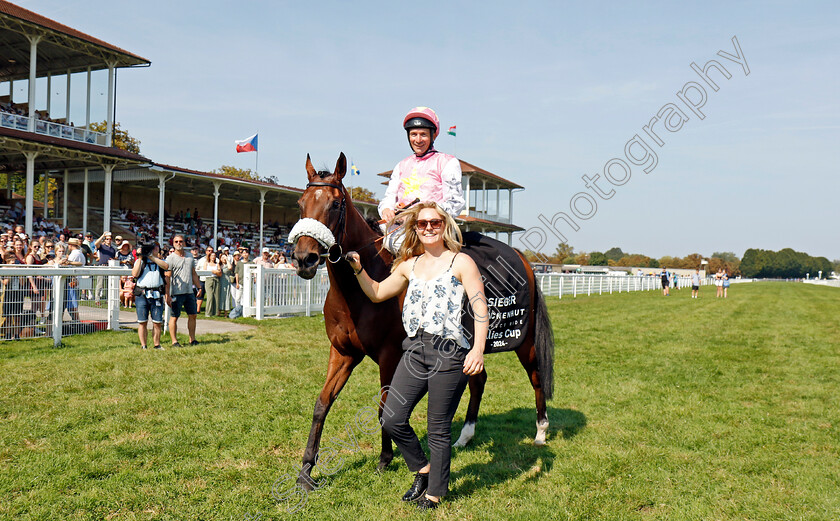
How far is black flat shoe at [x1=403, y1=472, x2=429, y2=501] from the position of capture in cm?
351

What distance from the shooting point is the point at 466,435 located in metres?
4.71

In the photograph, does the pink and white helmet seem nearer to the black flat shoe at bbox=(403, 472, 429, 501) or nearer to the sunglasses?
the sunglasses

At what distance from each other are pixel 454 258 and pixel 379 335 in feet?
2.82

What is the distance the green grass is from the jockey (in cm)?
186

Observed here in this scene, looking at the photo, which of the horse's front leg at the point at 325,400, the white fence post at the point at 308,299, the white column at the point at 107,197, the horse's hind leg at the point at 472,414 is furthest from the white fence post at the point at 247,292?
the white column at the point at 107,197

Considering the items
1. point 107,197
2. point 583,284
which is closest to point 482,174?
point 583,284

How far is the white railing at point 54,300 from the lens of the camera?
8375 mm

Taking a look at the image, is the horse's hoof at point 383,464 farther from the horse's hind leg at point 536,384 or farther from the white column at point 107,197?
the white column at point 107,197

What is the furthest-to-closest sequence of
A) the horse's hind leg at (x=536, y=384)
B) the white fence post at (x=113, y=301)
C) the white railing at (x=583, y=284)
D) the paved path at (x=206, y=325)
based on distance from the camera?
the white railing at (x=583, y=284) < the paved path at (x=206, y=325) < the white fence post at (x=113, y=301) < the horse's hind leg at (x=536, y=384)

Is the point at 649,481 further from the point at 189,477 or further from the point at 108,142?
the point at 108,142

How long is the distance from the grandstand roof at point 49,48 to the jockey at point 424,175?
74.9ft

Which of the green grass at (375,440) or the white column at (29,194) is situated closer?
the green grass at (375,440)

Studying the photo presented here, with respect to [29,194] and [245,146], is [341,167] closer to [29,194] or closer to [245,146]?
[29,194]

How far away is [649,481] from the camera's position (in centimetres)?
392
